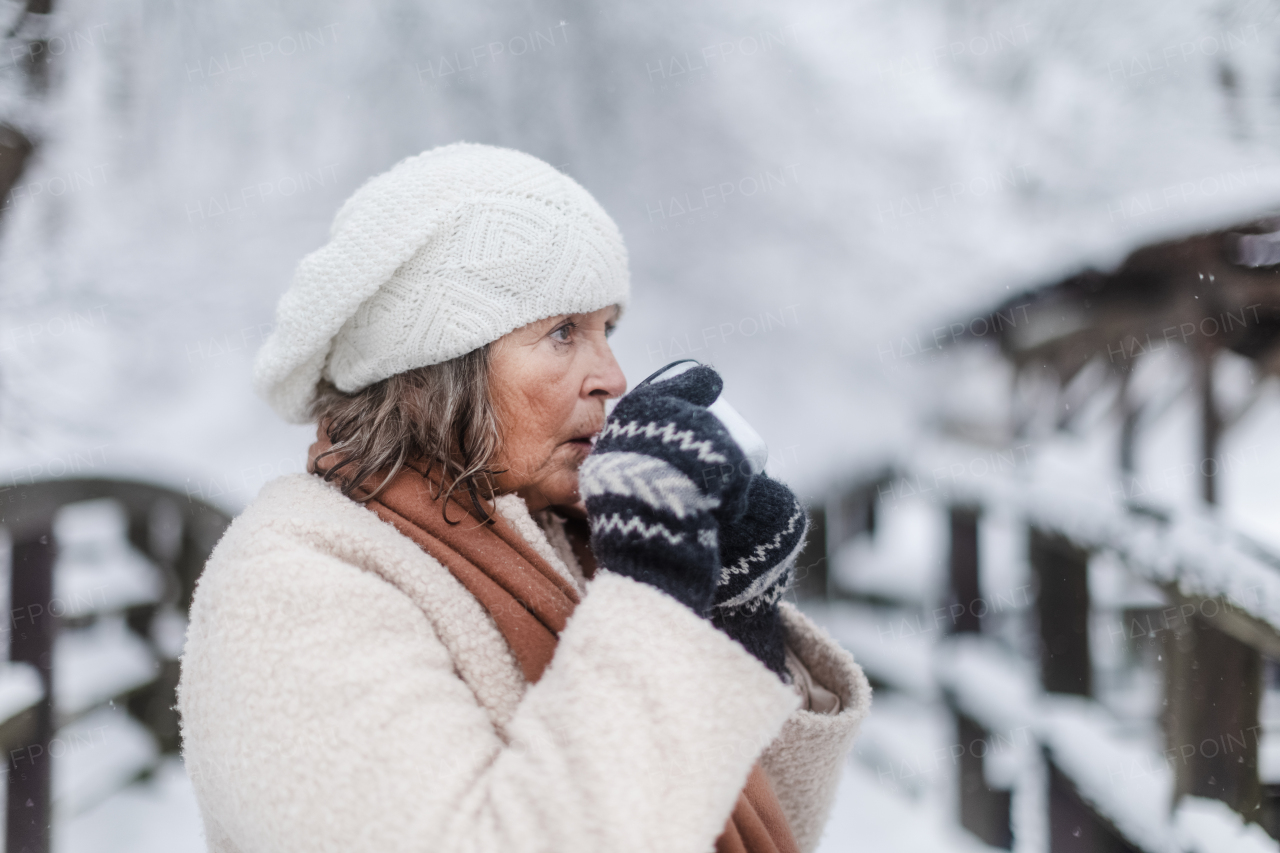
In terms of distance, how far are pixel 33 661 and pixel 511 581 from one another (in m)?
1.41

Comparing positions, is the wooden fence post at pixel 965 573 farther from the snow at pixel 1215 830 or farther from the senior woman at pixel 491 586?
the senior woman at pixel 491 586

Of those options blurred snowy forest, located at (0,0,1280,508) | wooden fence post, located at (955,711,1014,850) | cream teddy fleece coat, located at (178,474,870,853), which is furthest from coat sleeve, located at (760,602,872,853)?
wooden fence post, located at (955,711,1014,850)

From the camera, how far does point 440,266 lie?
0.85 m

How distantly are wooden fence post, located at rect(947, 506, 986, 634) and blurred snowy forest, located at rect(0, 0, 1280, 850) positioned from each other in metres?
0.11

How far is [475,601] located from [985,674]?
1.81 meters

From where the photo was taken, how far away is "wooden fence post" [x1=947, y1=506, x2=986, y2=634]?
2.15 metres

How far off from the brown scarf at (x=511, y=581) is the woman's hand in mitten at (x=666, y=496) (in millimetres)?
150

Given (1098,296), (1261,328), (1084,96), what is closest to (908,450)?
(1098,296)

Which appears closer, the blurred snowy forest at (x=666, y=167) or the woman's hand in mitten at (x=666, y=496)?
the woman's hand in mitten at (x=666, y=496)

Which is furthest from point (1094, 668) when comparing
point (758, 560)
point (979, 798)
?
point (758, 560)

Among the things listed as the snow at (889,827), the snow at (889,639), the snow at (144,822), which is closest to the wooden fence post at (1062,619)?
the snow at (889,639)

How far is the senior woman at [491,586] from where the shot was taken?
589mm

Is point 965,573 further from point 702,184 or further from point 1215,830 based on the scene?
point 702,184

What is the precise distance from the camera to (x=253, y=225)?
1.70m
